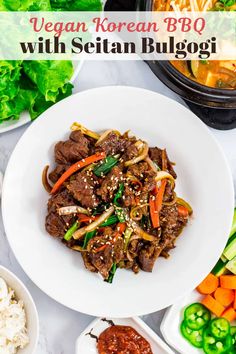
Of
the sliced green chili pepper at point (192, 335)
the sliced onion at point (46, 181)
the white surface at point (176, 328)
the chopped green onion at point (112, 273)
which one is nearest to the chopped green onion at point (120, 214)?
the chopped green onion at point (112, 273)

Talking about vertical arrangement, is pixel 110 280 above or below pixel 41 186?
below

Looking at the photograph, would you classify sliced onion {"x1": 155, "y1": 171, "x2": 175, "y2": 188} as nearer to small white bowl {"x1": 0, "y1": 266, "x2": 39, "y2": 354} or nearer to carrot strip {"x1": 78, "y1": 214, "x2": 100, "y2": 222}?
carrot strip {"x1": 78, "y1": 214, "x2": 100, "y2": 222}

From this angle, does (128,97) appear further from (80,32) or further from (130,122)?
(80,32)

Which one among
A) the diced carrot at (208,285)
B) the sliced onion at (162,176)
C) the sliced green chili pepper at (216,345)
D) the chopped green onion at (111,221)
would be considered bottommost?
the sliced green chili pepper at (216,345)

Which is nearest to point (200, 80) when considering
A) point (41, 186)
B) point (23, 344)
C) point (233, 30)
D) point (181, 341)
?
point (233, 30)

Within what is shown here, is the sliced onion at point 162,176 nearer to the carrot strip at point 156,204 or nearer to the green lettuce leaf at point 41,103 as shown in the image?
the carrot strip at point 156,204

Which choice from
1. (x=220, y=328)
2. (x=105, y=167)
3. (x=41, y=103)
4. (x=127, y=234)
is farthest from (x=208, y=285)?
(x=41, y=103)
